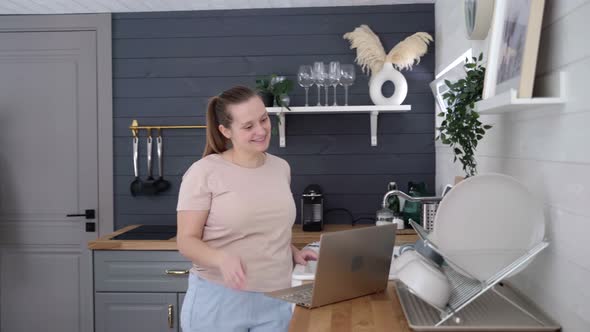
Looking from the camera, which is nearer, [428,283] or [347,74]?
[428,283]

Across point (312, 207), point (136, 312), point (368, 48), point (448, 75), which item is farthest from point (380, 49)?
point (136, 312)

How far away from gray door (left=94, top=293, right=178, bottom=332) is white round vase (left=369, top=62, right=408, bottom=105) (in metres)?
1.50

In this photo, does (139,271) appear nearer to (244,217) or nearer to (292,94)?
(292,94)

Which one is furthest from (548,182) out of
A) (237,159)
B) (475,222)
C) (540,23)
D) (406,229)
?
(406,229)

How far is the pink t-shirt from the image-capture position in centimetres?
191

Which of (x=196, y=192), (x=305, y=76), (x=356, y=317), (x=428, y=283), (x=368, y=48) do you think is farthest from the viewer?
(x=368, y=48)

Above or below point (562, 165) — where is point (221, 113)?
above

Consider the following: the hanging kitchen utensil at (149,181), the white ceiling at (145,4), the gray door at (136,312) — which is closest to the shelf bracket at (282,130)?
the white ceiling at (145,4)

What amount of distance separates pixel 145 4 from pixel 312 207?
1.49 metres

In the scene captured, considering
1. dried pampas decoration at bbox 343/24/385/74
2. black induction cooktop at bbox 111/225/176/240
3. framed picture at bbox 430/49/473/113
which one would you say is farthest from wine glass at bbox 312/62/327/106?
black induction cooktop at bbox 111/225/176/240

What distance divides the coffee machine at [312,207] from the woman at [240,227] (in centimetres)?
135

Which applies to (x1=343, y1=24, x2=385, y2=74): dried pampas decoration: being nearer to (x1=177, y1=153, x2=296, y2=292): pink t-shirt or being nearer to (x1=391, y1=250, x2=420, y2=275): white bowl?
(x1=177, y1=153, x2=296, y2=292): pink t-shirt

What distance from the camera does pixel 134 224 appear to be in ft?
12.1

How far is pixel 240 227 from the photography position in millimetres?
1913
